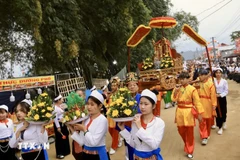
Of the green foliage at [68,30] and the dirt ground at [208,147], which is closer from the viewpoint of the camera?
the dirt ground at [208,147]

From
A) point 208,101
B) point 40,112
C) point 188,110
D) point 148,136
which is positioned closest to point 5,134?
point 40,112

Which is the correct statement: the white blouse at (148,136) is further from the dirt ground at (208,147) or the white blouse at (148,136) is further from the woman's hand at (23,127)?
the dirt ground at (208,147)

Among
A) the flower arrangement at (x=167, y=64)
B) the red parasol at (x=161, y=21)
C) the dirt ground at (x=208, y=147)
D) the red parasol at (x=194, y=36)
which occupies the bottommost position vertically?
the dirt ground at (x=208, y=147)

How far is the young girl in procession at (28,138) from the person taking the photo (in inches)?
131

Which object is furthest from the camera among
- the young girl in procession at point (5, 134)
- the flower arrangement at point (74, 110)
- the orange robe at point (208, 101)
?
the orange robe at point (208, 101)

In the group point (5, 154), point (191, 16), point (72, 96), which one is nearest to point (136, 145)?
point (72, 96)

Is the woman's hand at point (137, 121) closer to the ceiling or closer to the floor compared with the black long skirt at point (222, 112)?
closer to the ceiling

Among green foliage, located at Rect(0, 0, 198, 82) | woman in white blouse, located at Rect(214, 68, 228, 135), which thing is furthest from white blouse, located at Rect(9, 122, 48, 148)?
green foliage, located at Rect(0, 0, 198, 82)

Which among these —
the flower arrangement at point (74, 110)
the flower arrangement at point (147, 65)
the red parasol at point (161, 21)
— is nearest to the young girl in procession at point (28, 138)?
the flower arrangement at point (74, 110)

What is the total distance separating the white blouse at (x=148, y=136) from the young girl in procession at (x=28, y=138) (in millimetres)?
1267

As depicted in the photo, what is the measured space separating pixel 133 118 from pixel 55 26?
731 centimetres

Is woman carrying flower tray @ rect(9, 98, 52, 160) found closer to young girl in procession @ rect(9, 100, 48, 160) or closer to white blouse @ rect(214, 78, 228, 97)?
young girl in procession @ rect(9, 100, 48, 160)

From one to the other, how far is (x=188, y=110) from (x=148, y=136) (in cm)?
277

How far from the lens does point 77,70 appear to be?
13.5m
